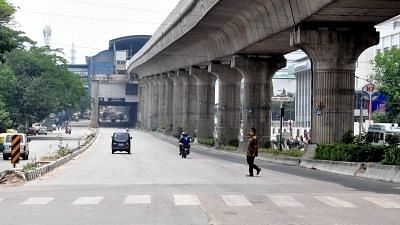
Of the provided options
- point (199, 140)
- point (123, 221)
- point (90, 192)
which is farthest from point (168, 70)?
point (123, 221)

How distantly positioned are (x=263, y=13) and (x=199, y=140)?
39.7m

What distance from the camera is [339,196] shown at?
2008 centimetres

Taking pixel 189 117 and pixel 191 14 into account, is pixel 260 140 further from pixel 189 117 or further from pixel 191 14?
pixel 189 117

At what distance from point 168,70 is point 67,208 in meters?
87.4

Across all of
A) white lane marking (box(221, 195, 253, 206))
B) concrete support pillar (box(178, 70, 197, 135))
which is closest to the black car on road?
concrete support pillar (box(178, 70, 197, 135))

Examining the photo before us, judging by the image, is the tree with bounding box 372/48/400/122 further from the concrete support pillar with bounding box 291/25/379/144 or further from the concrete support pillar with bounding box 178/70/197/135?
the concrete support pillar with bounding box 291/25/379/144

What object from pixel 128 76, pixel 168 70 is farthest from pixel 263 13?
pixel 128 76

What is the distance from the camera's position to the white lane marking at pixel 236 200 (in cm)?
1786

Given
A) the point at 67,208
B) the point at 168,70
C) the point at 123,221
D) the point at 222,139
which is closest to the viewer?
the point at 123,221

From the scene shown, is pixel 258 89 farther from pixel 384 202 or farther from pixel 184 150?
pixel 384 202

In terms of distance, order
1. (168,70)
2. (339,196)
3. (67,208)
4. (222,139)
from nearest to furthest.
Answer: (67,208), (339,196), (222,139), (168,70)

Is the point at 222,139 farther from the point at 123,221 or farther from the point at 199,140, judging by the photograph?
the point at 123,221

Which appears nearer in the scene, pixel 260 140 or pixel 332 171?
pixel 332 171

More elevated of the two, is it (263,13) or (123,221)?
(263,13)
